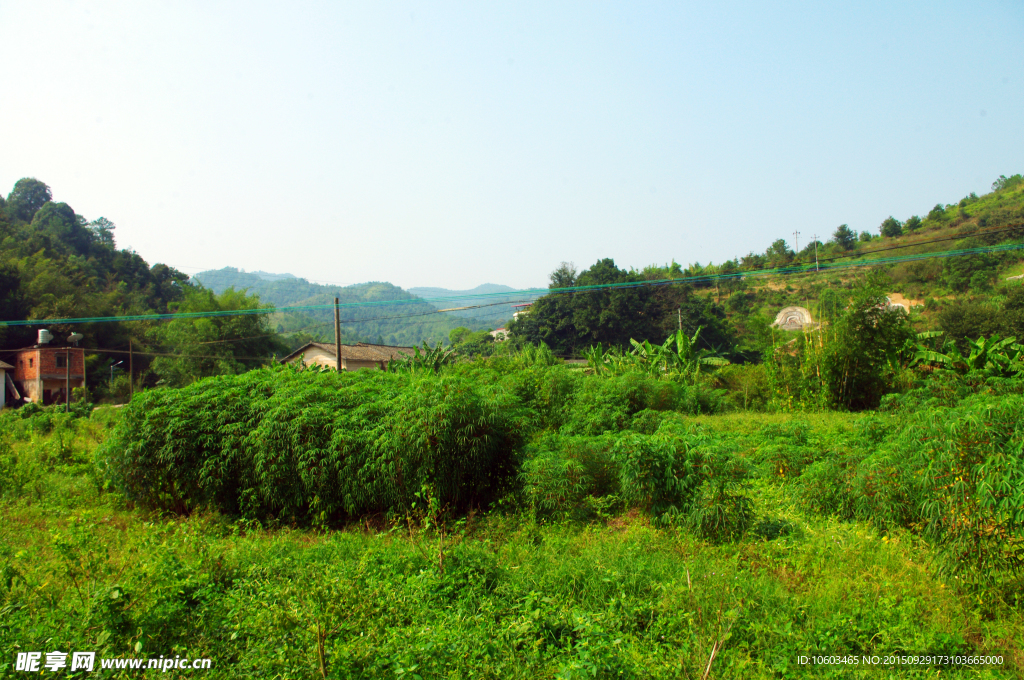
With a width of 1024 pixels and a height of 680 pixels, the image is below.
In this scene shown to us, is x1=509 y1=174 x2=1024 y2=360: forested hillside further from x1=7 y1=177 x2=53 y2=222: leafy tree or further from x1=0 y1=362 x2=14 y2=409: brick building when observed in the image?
x1=7 y1=177 x2=53 y2=222: leafy tree

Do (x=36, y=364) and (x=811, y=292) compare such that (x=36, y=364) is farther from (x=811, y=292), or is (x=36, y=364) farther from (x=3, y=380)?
(x=811, y=292)

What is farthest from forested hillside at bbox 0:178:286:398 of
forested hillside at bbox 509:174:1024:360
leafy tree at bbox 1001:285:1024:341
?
leafy tree at bbox 1001:285:1024:341

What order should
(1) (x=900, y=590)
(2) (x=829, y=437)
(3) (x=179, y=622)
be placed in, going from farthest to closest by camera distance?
(2) (x=829, y=437) < (1) (x=900, y=590) < (3) (x=179, y=622)

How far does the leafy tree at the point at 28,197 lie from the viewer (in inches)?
2183

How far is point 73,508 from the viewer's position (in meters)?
9.08

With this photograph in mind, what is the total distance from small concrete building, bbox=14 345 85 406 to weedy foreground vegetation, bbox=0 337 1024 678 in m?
31.8

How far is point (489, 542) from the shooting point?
20.4ft

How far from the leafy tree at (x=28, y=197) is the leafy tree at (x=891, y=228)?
71.3 metres

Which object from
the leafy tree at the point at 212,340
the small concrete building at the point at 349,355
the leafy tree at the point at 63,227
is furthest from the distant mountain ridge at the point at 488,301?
the leafy tree at the point at 63,227

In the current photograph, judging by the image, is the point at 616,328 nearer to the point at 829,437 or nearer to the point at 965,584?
the point at 829,437

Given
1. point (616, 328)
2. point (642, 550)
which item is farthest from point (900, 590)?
point (616, 328)

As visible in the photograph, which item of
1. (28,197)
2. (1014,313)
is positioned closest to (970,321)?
(1014,313)

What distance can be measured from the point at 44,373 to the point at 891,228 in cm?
5648

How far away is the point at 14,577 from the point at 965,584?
296 inches
